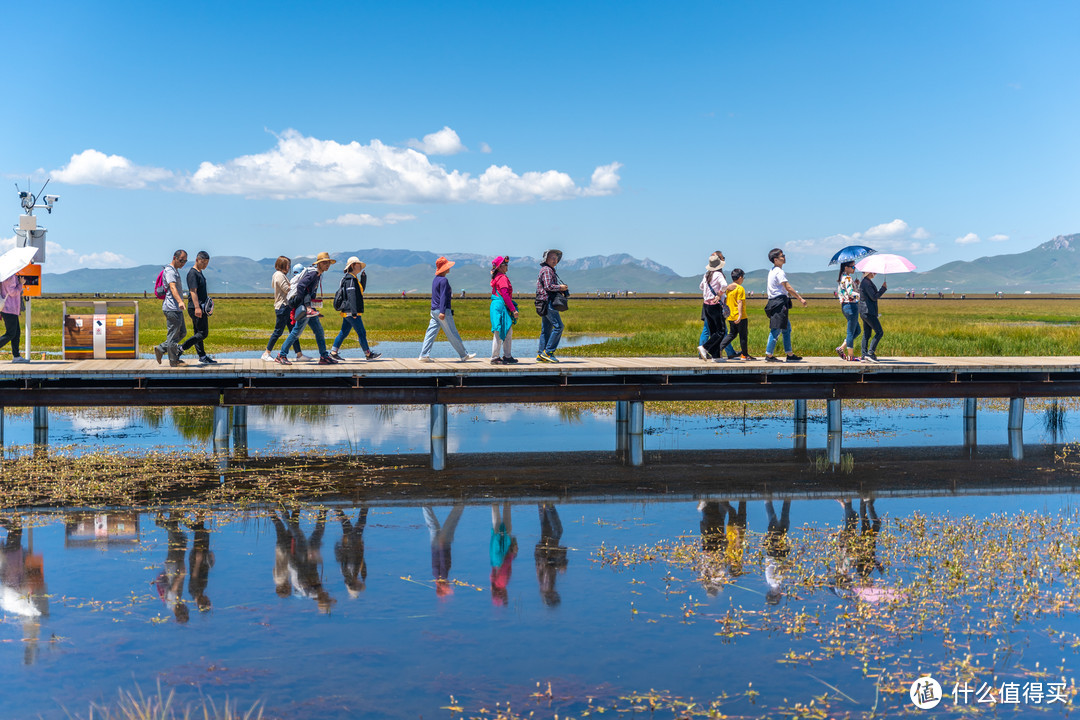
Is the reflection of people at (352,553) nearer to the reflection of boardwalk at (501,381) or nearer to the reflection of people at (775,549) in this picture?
the reflection of people at (775,549)

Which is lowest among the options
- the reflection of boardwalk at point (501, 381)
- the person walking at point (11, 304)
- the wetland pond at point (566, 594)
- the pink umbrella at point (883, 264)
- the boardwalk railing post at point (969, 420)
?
the wetland pond at point (566, 594)

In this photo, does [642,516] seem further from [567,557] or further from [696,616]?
[696,616]

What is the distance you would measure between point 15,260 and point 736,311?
505 inches

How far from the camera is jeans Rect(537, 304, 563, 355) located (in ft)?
58.7

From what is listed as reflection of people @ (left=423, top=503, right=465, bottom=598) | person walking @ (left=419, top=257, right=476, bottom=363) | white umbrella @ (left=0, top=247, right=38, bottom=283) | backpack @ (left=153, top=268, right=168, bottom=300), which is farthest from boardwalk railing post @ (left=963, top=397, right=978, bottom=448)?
white umbrella @ (left=0, top=247, right=38, bottom=283)

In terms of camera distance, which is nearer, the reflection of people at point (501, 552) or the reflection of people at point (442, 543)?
the reflection of people at point (501, 552)

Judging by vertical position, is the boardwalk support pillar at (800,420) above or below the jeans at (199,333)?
below

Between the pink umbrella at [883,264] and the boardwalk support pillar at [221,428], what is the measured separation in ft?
37.0

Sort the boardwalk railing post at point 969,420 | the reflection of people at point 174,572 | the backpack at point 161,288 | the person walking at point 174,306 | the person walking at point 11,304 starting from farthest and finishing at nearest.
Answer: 1. the boardwalk railing post at point 969,420
2. the person walking at point 11,304
3. the backpack at point 161,288
4. the person walking at point 174,306
5. the reflection of people at point 174,572

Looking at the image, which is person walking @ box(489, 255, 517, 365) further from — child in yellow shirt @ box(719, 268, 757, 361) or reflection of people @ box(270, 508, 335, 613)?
reflection of people @ box(270, 508, 335, 613)

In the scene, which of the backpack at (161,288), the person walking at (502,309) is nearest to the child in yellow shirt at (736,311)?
the person walking at (502,309)

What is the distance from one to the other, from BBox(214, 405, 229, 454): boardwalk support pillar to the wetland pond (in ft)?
1.69

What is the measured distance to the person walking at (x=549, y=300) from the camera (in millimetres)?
17453

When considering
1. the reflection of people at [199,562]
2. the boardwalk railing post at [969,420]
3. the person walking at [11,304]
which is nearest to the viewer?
the reflection of people at [199,562]
